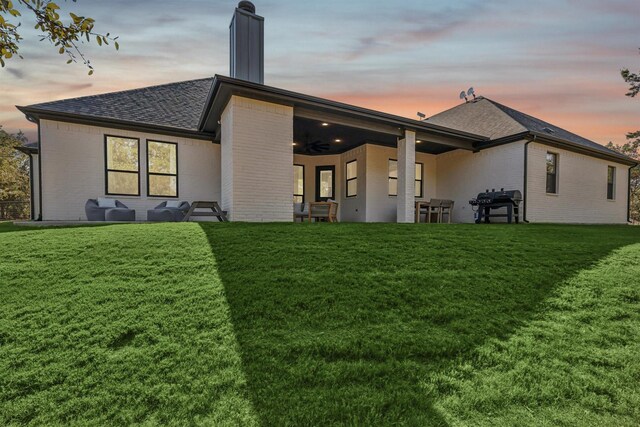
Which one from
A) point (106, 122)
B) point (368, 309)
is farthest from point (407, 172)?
point (106, 122)

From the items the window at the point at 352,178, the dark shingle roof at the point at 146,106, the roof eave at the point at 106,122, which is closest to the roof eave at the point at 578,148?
the window at the point at 352,178

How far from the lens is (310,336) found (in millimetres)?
2264

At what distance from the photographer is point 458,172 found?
39.7 feet

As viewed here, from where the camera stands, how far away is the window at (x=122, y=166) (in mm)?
8812

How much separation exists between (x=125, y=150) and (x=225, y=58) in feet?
15.0

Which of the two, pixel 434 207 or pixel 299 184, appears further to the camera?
pixel 299 184

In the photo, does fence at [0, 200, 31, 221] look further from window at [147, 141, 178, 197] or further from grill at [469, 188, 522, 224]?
grill at [469, 188, 522, 224]

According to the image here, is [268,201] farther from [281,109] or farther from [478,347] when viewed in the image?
[478,347]

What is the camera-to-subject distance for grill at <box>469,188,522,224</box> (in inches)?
383

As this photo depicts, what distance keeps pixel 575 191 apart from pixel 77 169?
17.0 m

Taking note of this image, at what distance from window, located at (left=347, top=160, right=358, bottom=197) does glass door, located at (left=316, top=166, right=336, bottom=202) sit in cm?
76

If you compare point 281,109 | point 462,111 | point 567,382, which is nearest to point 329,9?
point 281,109

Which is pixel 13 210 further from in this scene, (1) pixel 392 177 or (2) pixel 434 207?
(2) pixel 434 207

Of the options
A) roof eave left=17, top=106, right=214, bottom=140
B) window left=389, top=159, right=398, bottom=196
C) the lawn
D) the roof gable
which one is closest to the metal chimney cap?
roof eave left=17, top=106, right=214, bottom=140
